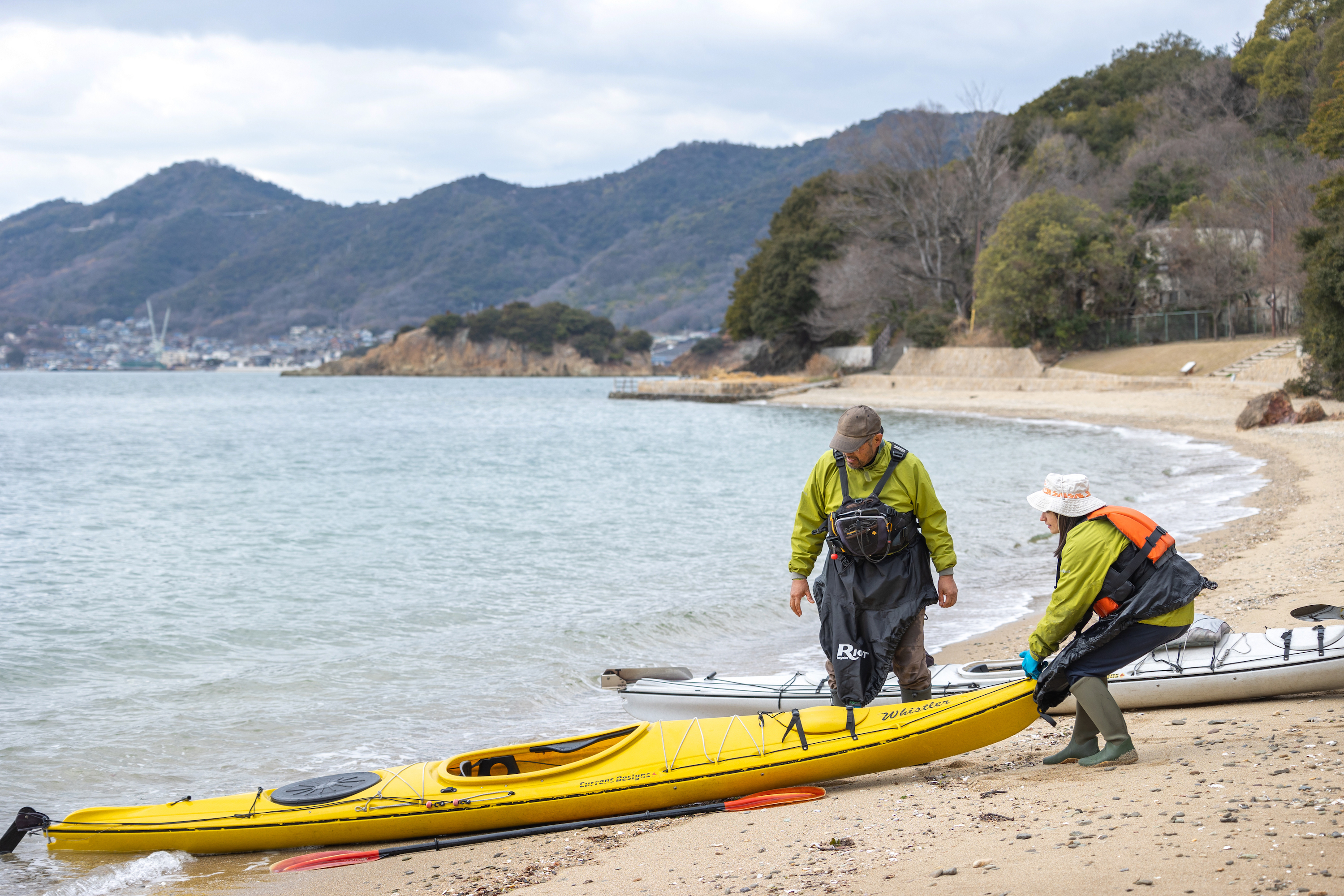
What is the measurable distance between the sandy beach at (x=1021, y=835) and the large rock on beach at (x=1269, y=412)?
2012 cm

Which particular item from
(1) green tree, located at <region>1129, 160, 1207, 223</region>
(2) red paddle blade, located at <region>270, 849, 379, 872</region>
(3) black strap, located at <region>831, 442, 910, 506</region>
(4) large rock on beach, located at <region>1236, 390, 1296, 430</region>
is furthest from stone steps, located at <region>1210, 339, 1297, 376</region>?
(2) red paddle blade, located at <region>270, 849, 379, 872</region>

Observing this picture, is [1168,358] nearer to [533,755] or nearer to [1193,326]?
[1193,326]

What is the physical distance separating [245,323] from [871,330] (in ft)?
532

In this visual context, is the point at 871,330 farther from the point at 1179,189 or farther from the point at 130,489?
the point at 130,489

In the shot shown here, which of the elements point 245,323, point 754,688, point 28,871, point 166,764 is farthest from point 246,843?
point 245,323

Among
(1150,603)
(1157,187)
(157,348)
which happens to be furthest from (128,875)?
(157,348)

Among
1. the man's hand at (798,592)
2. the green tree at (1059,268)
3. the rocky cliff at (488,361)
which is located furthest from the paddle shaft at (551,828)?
the rocky cliff at (488,361)

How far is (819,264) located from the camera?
58250 mm

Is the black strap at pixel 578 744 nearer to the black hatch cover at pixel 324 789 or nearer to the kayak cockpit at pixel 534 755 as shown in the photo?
the kayak cockpit at pixel 534 755

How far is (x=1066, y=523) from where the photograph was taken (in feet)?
13.9

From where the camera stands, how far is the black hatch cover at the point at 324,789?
191 inches

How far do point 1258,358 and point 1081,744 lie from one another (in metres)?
35.4

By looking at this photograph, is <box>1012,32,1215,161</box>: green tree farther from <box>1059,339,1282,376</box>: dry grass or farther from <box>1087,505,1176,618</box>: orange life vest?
<box>1087,505,1176,618</box>: orange life vest

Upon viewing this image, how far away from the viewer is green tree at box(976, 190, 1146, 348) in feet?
140
